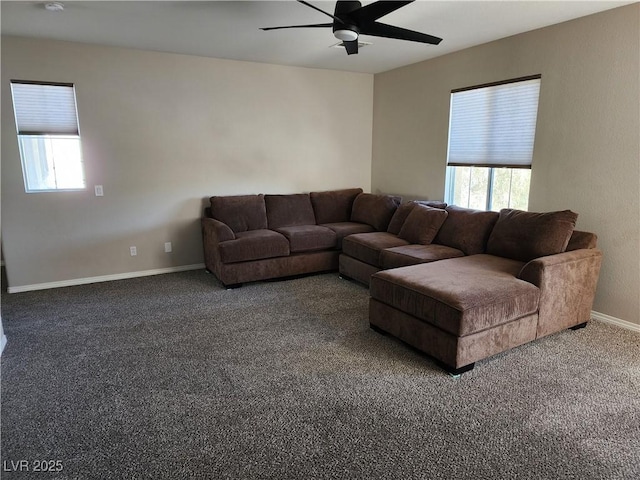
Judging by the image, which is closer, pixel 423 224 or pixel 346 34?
pixel 346 34

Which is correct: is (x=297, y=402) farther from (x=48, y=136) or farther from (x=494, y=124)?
(x=48, y=136)

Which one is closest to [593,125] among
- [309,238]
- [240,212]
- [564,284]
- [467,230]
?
[467,230]

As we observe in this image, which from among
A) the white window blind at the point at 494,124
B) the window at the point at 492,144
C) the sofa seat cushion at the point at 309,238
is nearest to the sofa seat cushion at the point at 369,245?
the sofa seat cushion at the point at 309,238

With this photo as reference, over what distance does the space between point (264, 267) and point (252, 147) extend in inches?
69.0

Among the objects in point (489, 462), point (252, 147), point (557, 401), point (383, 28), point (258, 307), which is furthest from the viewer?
point (252, 147)

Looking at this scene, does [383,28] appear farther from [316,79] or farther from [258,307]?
[316,79]

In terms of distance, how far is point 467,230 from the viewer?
3941 millimetres

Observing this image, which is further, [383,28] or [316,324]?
[316,324]

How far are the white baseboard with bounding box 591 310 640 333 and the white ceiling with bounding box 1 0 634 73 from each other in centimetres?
253

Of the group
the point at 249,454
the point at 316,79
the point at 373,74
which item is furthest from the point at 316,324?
the point at 373,74

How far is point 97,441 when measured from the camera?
6.59 ft

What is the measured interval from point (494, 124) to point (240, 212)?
3071 millimetres

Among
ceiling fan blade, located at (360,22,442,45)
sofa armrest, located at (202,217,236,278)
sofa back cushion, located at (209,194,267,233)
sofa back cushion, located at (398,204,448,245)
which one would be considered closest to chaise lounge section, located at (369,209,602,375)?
sofa back cushion, located at (398,204,448,245)

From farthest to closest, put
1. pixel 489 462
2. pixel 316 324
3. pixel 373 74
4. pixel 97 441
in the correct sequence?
pixel 373 74 → pixel 316 324 → pixel 97 441 → pixel 489 462
